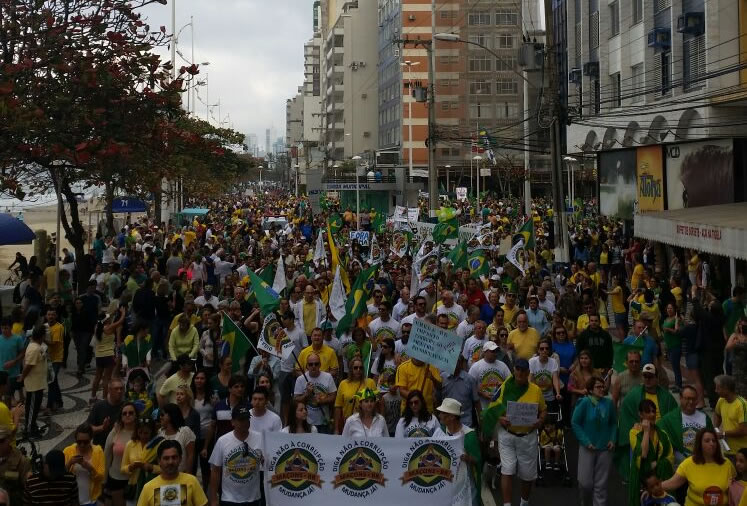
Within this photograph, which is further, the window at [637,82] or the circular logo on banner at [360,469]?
the window at [637,82]

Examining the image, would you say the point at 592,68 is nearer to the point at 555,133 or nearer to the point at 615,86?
the point at 615,86

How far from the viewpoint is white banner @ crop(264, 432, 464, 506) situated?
8.18m

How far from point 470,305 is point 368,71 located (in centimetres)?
10032

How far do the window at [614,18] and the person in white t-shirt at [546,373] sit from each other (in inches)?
908

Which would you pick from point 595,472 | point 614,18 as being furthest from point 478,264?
point 614,18

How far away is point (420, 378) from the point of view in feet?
34.9

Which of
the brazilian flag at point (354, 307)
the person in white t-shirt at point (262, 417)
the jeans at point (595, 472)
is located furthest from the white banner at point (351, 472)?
the brazilian flag at point (354, 307)

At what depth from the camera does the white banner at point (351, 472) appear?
8180 millimetres

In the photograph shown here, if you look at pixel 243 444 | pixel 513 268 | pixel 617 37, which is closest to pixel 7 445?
pixel 243 444

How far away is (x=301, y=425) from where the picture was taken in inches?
345

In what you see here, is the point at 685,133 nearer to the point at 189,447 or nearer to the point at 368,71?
the point at 189,447

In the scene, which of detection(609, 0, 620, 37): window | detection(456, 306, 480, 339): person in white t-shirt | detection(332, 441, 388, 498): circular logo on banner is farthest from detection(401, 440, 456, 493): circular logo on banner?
detection(609, 0, 620, 37): window

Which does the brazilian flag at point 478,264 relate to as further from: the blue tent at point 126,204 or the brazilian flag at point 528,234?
the blue tent at point 126,204

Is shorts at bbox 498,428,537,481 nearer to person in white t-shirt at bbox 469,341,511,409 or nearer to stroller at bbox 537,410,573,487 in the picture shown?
stroller at bbox 537,410,573,487
